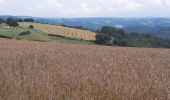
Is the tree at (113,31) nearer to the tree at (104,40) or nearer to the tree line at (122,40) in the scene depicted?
the tree line at (122,40)

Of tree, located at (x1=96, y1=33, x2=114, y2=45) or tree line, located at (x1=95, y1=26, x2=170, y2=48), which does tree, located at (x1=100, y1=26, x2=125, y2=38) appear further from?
tree, located at (x1=96, y1=33, x2=114, y2=45)

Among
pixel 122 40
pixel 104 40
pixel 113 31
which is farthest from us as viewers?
pixel 113 31

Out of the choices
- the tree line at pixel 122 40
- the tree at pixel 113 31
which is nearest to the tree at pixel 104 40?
the tree line at pixel 122 40

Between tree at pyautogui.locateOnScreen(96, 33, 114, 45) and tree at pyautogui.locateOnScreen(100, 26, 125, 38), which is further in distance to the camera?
tree at pyautogui.locateOnScreen(100, 26, 125, 38)

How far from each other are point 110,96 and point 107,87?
598mm

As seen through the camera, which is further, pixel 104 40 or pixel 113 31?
pixel 113 31

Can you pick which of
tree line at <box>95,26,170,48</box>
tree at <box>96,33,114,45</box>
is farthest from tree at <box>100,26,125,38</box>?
tree at <box>96,33,114,45</box>

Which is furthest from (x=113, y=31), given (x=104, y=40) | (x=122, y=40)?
(x=104, y=40)

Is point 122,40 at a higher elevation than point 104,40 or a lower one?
lower

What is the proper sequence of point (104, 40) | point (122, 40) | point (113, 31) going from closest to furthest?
point (104, 40)
point (122, 40)
point (113, 31)

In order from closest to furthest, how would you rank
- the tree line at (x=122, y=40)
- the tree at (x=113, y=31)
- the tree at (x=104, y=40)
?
the tree at (x=104, y=40) → the tree line at (x=122, y=40) → the tree at (x=113, y=31)

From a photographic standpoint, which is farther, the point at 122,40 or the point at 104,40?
the point at 122,40

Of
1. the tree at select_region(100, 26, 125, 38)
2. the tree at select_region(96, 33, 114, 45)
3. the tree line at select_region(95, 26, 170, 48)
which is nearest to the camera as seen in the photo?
the tree at select_region(96, 33, 114, 45)

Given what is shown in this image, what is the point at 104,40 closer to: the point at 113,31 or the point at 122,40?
the point at 122,40
